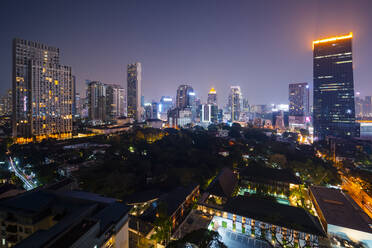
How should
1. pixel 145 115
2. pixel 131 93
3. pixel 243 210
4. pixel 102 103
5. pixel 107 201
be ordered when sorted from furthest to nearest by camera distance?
pixel 145 115, pixel 131 93, pixel 102 103, pixel 243 210, pixel 107 201

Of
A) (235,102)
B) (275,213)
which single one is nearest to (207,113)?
(235,102)

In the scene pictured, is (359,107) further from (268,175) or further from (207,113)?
(268,175)

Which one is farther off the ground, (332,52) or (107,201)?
(332,52)

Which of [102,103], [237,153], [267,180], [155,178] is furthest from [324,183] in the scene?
[102,103]


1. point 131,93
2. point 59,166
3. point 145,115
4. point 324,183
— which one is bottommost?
point 324,183

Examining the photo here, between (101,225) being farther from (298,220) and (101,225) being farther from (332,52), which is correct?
(332,52)

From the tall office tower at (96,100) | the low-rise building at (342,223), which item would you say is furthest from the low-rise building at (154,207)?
the tall office tower at (96,100)
